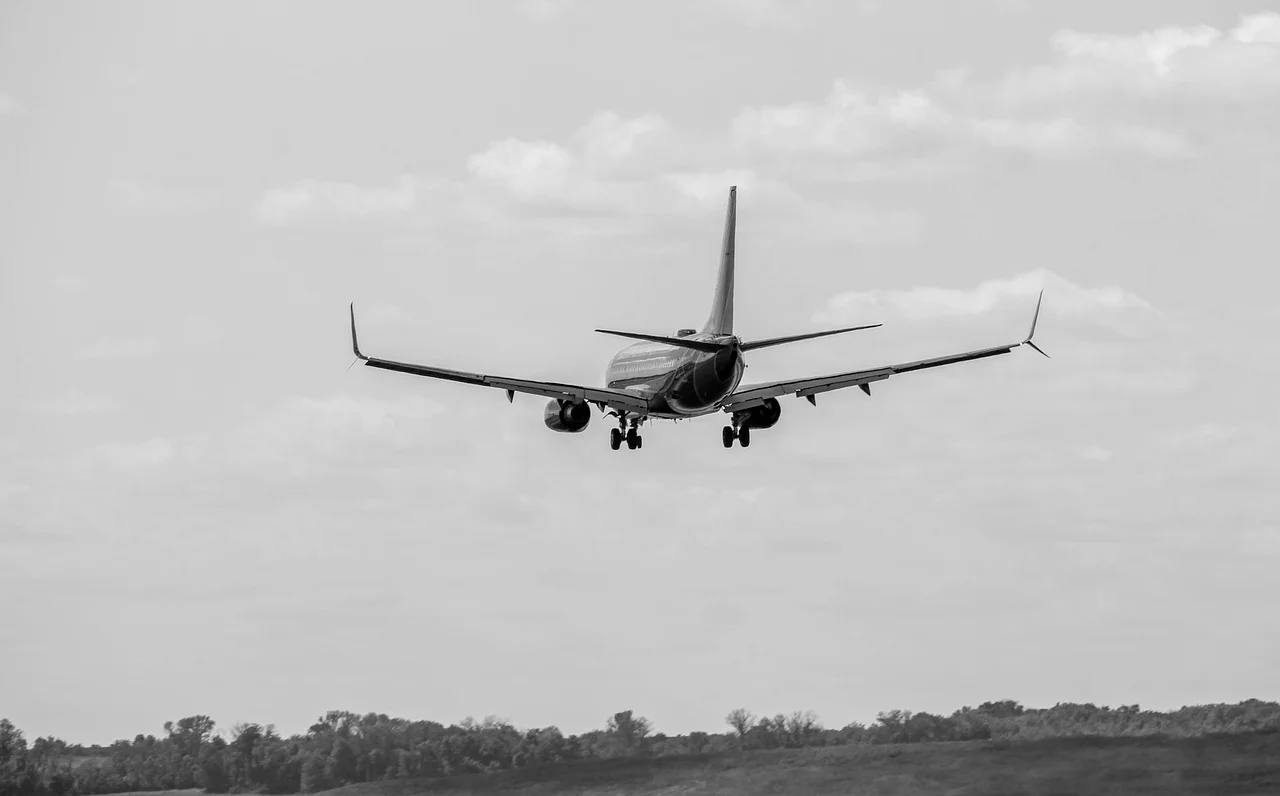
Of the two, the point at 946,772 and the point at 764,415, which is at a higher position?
the point at 764,415

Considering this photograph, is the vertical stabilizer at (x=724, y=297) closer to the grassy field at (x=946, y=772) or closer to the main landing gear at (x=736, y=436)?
the main landing gear at (x=736, y=436)

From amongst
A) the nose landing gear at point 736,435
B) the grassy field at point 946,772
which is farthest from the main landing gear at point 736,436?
the grassy field at point 946,772

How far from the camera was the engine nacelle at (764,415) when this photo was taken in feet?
401

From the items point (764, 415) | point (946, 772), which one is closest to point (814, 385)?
point (764, 415)

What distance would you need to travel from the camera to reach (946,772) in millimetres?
159375

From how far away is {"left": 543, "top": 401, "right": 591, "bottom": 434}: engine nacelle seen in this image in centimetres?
12444

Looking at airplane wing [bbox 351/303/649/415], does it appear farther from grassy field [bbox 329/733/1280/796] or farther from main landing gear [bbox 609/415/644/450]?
grassy field [bbox 329/733/1280/796]

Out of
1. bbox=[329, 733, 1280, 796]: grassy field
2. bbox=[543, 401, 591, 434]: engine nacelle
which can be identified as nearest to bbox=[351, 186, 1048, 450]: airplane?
bbox=[543, 401, 591, 434]: engine nacelle

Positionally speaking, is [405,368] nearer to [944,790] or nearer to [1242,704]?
[944,790]

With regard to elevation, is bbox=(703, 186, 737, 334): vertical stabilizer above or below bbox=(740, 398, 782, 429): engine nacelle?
above

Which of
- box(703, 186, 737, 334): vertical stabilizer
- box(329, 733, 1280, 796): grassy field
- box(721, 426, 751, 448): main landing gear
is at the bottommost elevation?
box(329, 733, 1280, 796): grassy field

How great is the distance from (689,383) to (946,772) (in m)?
55.8

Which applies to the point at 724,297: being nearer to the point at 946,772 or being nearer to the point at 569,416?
the point at 569,416

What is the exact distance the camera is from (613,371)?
425 feet
